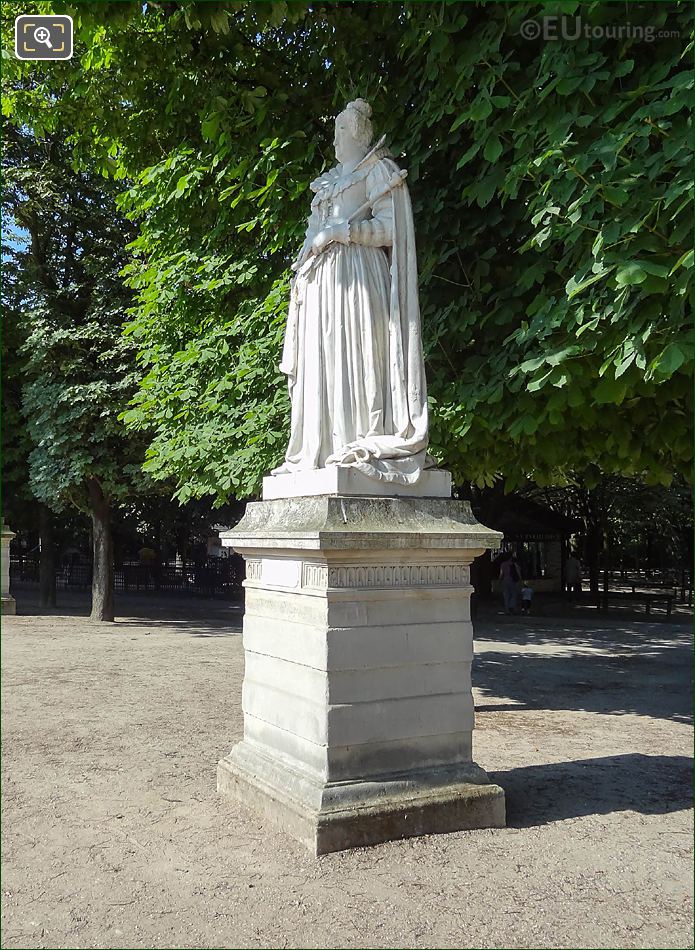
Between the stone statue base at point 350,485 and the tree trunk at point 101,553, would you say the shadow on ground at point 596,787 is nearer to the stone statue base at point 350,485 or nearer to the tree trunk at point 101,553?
the stone statue base at point 350,485

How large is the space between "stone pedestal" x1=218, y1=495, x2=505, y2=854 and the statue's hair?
2.58 m

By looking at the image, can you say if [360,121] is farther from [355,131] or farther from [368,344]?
[368,344]

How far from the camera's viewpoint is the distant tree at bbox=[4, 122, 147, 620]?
17031 millimetres

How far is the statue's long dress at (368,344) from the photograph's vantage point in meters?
5.27

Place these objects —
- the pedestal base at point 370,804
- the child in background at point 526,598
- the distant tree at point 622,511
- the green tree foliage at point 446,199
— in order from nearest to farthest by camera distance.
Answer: the pedestal base at point 370,804 → the green tree foliage at point 446,199 → the child in background at point 526,598 → the distant tree at point 622,511

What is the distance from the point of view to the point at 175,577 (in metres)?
28.6

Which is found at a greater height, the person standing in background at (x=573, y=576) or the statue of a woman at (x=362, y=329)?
the statue of a woman at (x=362, y=329)

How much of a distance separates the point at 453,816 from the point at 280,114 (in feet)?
22.5

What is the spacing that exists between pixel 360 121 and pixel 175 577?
2446 centimetres

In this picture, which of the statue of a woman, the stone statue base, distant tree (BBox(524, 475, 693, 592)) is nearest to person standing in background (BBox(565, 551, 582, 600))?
distant tree (BBox(524, 475, 693, 592))

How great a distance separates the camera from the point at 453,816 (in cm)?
499

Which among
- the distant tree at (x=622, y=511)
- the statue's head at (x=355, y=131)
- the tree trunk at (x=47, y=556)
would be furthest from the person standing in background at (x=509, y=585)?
the statue's head at (x=355, y=131)

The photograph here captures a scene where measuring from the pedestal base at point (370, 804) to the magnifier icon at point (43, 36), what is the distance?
6.89 metres

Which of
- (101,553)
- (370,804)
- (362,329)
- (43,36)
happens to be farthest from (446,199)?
(101,553)
